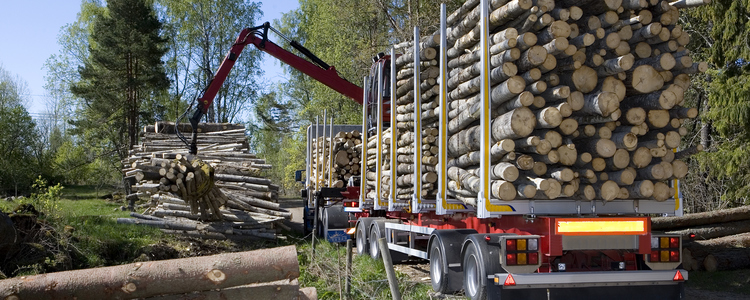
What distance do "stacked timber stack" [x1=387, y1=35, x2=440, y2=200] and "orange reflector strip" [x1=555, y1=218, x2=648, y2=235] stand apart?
2.59m

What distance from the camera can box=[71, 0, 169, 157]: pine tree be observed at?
30.2 m

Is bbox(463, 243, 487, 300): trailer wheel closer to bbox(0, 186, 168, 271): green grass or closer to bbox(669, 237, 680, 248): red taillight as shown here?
bbox(669, 237, 680, 248): red taillight

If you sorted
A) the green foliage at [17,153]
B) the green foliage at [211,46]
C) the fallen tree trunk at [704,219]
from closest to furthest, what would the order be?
the fallen tree trunk at [704,219] → the green foliage at [17,153] → the green foliage at [211,46]

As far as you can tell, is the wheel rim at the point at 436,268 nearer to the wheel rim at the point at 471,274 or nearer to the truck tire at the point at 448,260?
the truck tire at the point at 448,260

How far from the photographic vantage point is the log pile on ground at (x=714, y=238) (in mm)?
9664

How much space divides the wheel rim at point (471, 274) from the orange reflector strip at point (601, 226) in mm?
1052

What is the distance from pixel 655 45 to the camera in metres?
6.66

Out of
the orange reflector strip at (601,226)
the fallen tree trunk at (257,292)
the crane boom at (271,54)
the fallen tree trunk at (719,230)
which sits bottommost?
the fallen tree trunk at (257,292)

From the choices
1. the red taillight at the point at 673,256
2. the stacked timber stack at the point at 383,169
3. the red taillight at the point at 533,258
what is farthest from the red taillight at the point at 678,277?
the stacked timber stack at the point at 383,169

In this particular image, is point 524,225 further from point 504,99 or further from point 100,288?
point 100,288

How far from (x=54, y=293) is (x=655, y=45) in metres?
6.21

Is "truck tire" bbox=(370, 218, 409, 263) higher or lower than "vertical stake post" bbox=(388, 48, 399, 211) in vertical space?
lower

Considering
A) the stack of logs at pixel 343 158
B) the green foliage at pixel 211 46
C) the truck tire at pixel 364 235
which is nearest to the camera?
the truck tire at pixel 364 235

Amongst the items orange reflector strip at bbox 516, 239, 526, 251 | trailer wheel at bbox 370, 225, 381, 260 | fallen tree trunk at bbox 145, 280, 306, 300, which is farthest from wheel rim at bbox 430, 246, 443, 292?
fallen tree trunk at bbox 145, 280, 306, 300
